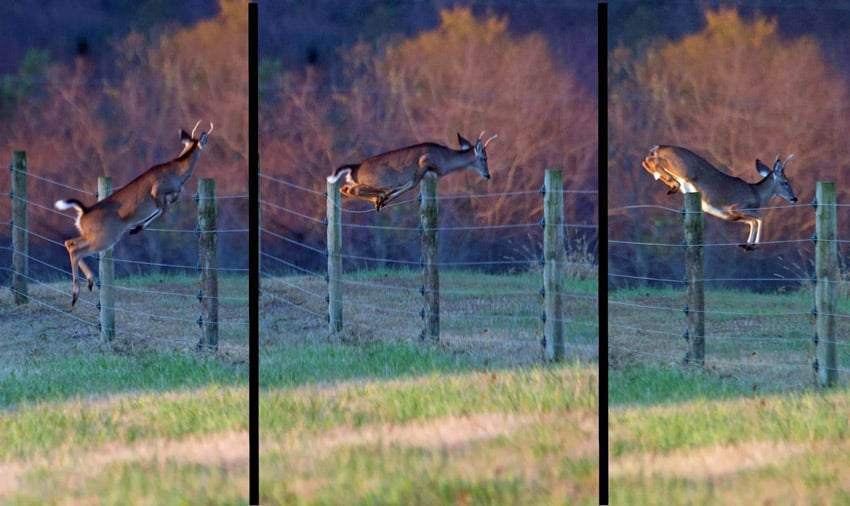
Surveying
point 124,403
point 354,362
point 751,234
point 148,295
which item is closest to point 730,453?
point 751,234

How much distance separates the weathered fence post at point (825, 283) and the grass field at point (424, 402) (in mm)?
1263

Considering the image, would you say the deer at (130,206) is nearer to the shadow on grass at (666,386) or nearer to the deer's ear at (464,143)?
the deer's ear at (464,143)

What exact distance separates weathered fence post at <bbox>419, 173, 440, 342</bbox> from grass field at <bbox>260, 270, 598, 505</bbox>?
0.06 m

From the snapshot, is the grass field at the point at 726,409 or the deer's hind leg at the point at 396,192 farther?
the deer's hind leg at the point at 396,192

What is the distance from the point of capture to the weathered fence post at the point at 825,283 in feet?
22.2

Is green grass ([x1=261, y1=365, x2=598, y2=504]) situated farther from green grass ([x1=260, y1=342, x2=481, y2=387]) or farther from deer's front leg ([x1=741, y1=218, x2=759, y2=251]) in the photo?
deer's front leg ([x1=741, y1=218, x2=759, y2=251])

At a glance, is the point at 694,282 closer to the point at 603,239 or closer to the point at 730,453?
the point at 730,453

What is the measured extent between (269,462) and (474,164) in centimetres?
172

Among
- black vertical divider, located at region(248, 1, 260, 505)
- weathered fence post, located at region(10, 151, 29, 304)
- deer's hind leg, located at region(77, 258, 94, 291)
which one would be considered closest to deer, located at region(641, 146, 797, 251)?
black vertical divider, located at region(248, 1, 260, 505)

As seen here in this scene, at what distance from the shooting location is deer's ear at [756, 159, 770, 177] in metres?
6.03

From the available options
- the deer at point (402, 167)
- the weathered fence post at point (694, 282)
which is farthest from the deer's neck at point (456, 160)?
the weathered fence post at point (694, 282)


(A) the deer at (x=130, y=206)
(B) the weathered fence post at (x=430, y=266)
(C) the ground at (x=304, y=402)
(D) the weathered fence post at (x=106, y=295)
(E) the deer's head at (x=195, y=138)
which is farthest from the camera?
(D) the weathered fence post at (x=106, y=295)

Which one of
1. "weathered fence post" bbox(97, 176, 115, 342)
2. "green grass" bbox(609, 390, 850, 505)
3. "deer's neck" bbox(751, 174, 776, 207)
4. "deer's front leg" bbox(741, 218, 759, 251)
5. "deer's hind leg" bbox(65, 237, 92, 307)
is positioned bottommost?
"green grass" bbox(609, 390, 850, 505)

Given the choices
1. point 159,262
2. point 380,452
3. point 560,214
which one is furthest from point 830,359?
point 159,262
